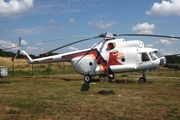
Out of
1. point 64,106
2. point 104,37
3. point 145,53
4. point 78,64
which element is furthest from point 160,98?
point 78,64

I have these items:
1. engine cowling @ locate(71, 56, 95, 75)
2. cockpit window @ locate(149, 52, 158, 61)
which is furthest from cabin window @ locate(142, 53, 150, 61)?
engine cowling @ locate(71, 56, 95, 75)

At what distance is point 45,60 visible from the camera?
23.1 meters

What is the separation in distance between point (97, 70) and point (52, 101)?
10336 mm

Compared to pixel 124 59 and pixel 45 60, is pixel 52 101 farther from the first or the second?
pixel 45 60

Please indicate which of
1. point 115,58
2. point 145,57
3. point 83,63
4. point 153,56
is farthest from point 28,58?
point 153,56

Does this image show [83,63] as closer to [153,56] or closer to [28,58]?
[153,56]

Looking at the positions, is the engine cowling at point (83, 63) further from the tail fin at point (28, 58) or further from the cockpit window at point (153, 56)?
the tail fin at point (28, 58)

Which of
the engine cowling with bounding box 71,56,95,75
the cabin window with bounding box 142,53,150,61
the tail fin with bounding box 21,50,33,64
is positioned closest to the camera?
the cabin window with bounding box 142,53,150,61

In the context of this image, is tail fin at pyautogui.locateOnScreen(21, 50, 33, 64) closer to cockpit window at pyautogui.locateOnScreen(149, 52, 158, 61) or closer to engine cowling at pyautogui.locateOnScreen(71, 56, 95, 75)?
engine cowling at pyautogui.locateOnScreen(71, 56, 95, 75)

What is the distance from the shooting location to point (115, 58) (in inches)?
773

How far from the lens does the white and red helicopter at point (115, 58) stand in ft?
62.3

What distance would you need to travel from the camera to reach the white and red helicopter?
19.0 metres

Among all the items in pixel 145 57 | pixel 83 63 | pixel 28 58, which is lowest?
pixel 83 63

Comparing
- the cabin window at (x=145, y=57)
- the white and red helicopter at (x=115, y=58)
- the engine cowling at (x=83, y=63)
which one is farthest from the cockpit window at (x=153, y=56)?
the engine cowling at (x=83, y=63)
